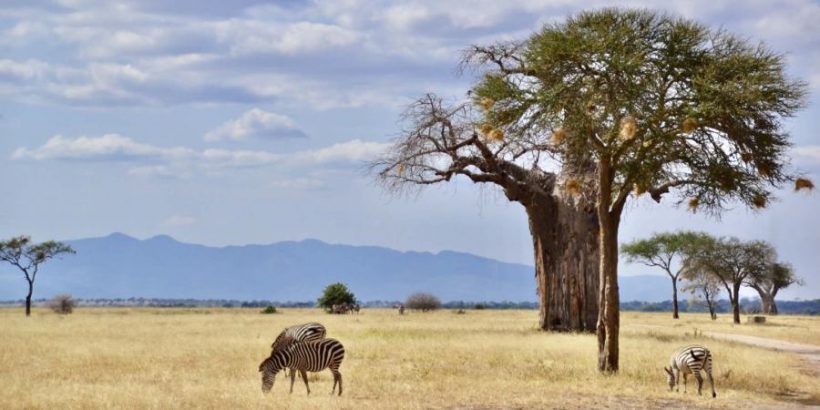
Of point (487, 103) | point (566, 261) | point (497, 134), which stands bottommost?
point (566, 261)

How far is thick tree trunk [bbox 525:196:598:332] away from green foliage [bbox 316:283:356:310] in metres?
46.3

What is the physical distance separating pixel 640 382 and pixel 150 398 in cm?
1172

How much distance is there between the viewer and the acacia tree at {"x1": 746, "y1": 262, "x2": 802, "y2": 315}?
3617 inches

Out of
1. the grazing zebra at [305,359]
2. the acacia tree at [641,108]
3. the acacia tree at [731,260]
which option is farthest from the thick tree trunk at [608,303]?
the acacia tree at [731,260]

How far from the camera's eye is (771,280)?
313 ft

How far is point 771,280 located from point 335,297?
43020mm

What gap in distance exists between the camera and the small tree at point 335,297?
88500 millimetres

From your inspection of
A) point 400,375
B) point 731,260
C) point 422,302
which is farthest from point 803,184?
point 422,302

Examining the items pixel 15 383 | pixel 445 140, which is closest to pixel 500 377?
pixel 15 383

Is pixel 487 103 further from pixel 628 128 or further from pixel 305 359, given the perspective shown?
pixel 305 359

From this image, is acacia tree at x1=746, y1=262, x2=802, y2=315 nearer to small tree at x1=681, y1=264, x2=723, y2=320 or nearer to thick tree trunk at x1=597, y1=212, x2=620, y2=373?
small tree at x1=681, y1=264, x2=723, y2=320

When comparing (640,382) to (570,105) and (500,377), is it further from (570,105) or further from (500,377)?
(570,105)

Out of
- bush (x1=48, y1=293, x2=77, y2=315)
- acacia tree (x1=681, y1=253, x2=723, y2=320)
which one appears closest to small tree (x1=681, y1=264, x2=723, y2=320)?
acacia tree (x1=681, y1=253, x2=723, y2=320)

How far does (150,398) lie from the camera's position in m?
19.7
